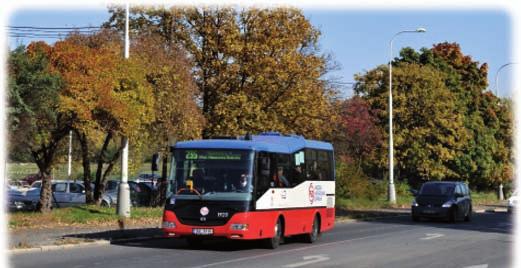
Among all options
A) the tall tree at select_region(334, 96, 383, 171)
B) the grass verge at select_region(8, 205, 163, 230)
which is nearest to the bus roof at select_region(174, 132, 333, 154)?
the grass verge at select_region(8, 205, 163, 230)

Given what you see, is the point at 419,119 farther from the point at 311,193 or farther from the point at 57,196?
the point at 311,193

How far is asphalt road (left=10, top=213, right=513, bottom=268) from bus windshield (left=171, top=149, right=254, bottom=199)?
1.43m

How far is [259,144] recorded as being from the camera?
68.9 feet

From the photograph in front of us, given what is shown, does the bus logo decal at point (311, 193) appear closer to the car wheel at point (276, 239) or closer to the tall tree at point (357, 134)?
the car wheel at point (276, 239)

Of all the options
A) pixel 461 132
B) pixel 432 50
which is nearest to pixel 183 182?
pixel 461 132

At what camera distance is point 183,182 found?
20219 millimetres

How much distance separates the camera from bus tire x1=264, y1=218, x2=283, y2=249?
68.1 feet

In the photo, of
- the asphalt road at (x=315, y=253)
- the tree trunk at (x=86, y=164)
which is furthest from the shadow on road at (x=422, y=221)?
the tree trunk at (x=86, y=164)

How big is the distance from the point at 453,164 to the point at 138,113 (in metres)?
35.7

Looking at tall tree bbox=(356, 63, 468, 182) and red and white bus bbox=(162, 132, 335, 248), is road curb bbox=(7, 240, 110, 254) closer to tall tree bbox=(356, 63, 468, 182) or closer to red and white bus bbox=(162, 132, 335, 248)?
red and white bus bbox=(162, 132, 335, 248)

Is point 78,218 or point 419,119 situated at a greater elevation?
point 419,119

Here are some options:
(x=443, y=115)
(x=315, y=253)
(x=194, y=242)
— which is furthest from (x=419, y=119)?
(x=315, y=253)

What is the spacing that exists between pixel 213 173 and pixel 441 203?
18045mm

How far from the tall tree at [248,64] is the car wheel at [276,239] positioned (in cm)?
1369
